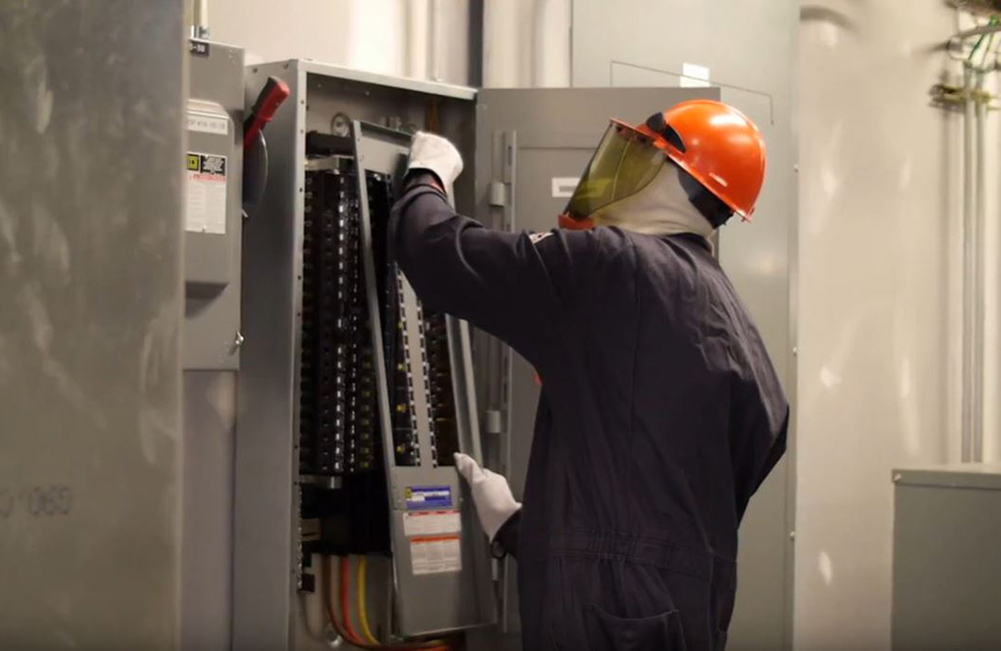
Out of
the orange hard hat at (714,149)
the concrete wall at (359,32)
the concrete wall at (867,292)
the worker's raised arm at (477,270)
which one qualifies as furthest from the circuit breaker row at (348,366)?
the concrete wall at (867,292)

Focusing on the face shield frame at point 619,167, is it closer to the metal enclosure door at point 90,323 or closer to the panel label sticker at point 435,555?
the panel label sticker at point 435,555

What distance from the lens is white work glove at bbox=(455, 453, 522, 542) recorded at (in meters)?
2.40

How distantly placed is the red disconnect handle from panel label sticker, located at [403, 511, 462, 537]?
78 centimetres

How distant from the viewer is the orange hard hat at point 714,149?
2232 mm

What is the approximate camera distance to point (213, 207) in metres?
2.19

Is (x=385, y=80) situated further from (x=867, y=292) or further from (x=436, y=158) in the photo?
(x=867, y=292)

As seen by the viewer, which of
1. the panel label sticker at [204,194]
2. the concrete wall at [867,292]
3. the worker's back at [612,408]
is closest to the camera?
the worker's back at [612,408]

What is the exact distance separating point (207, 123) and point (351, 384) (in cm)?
56

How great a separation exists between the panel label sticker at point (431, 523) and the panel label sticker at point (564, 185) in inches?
28.0

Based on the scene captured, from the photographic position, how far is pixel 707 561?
205 centimetres

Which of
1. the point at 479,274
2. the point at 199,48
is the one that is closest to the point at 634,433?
the point at 479,274

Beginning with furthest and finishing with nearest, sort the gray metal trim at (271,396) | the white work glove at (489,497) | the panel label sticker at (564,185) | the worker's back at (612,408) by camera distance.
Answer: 1. the panel label sticker at (564,185)
2. the white work glove at (489,497)
3. the gray metal trim at (271,396)
4. the worker's back at (612,408)

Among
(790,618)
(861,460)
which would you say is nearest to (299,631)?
(790,618)

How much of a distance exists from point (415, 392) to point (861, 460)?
6.22 ft
